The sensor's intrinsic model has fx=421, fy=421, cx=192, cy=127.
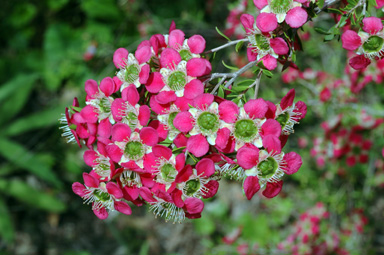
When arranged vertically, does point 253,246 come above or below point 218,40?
below

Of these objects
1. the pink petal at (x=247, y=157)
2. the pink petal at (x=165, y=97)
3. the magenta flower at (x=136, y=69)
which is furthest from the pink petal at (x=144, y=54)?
the pink petal at (x=247, y=157)

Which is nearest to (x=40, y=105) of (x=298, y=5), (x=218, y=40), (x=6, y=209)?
(x=6, y=209)

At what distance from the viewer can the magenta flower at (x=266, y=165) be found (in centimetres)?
86

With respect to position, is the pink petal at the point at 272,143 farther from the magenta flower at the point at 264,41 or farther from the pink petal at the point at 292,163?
the magenta flower at the point at 264,41

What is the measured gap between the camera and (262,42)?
3.12ft

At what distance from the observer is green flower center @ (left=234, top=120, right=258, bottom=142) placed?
0.86 metres

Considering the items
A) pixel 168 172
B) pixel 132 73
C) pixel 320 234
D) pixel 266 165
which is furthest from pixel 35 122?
pixel 266 165

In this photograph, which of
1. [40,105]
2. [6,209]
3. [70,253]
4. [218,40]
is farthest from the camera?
[40,105]

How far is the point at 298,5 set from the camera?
92cm

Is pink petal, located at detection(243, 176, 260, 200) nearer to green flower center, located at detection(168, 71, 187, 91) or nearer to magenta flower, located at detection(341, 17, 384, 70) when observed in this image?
green flower center, located at detection(168, 71, 187, 91)

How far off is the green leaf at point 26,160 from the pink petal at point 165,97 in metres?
2.35

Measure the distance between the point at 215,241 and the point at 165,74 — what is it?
2.35 meters

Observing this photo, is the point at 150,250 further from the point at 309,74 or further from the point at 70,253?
the point at 309,74

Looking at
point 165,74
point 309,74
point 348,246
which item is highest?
point 165,74
